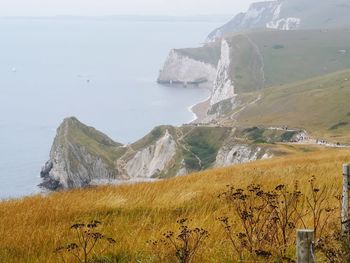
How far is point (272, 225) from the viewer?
6875 mm

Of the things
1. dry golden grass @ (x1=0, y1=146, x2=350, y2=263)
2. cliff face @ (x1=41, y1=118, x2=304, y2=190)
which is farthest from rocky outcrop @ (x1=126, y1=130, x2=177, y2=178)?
dry golden grass @ (x1=0, y1=146, x2=350, y2=263)

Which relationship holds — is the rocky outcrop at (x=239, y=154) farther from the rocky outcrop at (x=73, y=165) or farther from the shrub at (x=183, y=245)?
the shrub at (x=183, y=245)

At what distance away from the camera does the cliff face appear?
17750 centimetres

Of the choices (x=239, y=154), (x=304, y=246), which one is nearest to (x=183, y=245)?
(x=304, y=246)

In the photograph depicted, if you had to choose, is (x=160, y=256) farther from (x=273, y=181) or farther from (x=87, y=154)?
(x=87, y=154)

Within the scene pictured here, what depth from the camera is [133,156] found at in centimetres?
19025

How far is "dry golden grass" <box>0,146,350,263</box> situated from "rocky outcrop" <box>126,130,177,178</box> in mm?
166656

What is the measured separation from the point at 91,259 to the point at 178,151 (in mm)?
176048

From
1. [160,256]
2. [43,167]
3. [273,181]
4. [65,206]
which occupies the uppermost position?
[160,256]

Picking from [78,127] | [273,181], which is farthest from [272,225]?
[78,127]

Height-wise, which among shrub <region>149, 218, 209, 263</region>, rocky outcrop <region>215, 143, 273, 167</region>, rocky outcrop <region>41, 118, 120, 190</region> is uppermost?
shrub <region>149, 218, 209, 263</region>

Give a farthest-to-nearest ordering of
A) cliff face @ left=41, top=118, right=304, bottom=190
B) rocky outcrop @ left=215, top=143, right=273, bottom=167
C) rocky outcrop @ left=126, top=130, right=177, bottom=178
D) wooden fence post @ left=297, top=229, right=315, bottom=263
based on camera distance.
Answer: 1. rocky outcrop @ left=126, top=130, right=177, bottom=178
2. cliff face @ left=41, top=118, right=304, bottom=190
3. rocky outcrop @ left=215, top=143, right=273, bottom=167
4. wooden fence post @ left=297, top=229, right=315, bottom=263

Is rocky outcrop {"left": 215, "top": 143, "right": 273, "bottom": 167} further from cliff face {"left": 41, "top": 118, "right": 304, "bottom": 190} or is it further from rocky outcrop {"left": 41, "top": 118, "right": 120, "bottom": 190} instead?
rocky outcrop {"left": 41, "top": 118, "right": 120, "bottom": 190}

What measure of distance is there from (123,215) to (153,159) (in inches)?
6944
